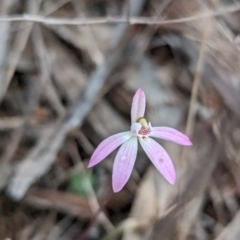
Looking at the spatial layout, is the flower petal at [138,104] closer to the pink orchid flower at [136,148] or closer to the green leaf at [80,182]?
the pink orchid flower at [136,148]

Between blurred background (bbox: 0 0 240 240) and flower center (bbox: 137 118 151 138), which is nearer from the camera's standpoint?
flower center (bbox: 137 118 151 138)

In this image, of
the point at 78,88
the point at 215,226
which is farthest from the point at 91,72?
the point at 215,226

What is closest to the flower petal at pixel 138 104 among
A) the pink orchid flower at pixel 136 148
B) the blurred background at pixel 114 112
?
the pink orchid flower at pixel 136 148

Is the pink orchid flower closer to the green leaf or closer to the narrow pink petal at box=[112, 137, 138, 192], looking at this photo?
the narrow pink petal at box=[112, 137, 138, 192]

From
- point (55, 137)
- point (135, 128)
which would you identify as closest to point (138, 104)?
point (135, 128)

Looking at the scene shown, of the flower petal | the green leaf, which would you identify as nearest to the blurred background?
the green leaf

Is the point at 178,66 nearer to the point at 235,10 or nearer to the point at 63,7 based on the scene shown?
the point at 235,10

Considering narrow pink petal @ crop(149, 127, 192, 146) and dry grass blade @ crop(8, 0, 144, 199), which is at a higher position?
dry grass blade @ crop(8, 0, 144, 199)

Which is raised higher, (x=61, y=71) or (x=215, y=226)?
(x=61, y=71)
